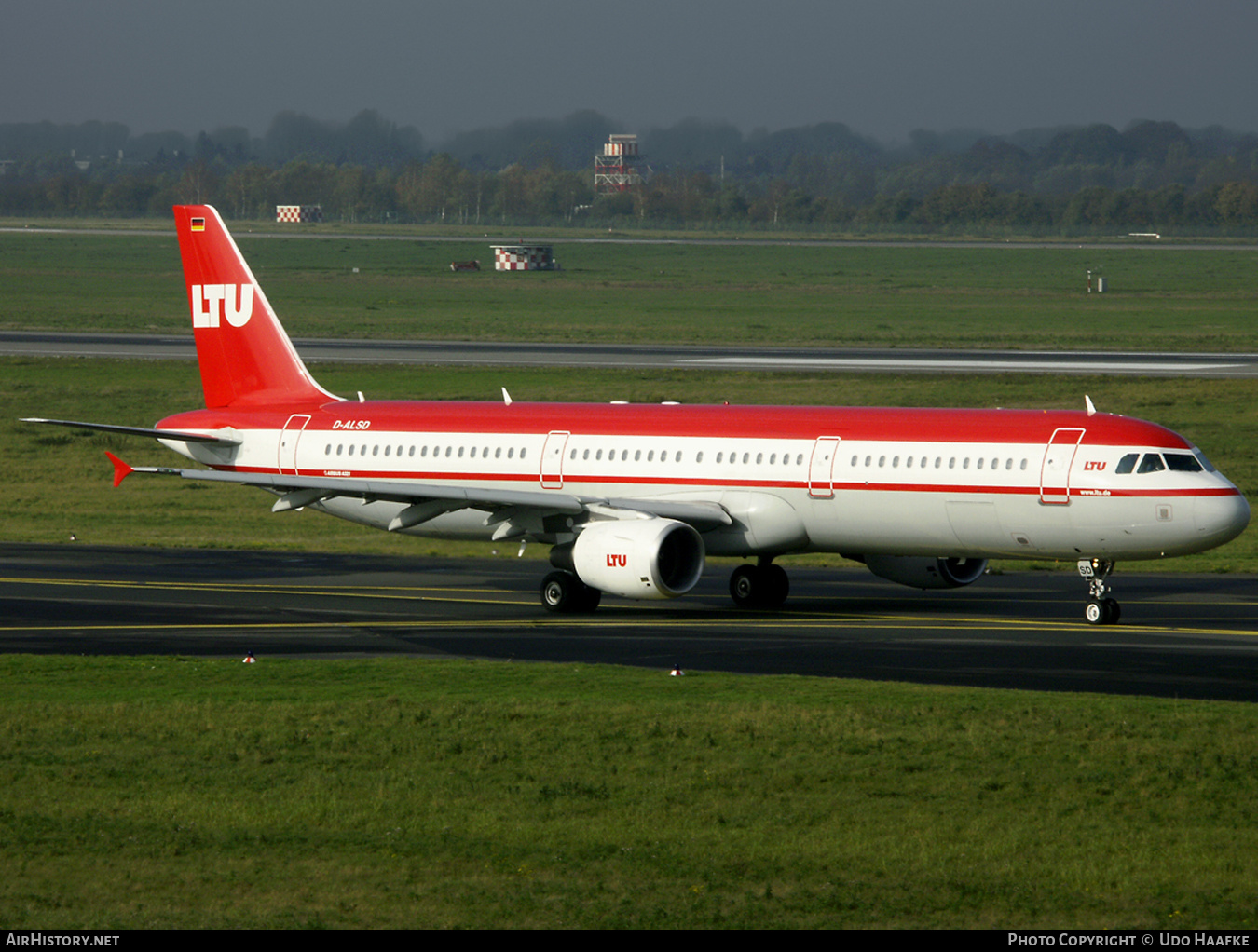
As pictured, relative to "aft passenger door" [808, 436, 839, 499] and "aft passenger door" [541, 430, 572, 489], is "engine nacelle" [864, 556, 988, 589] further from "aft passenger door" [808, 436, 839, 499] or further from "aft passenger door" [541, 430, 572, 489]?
"aft passenger door" [541, 430, 572, 489]

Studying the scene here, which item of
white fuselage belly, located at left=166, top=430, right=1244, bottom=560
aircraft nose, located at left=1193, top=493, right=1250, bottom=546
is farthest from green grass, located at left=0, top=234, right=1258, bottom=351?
aircraft nose, located at left=1193, top=493, right=1250, bottom=546

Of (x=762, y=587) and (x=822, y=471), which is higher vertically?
(x=822, y=471)

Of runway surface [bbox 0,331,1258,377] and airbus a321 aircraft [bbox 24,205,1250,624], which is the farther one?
runway surface [bbox 0,331,1258,377]

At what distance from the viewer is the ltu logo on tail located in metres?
46.7

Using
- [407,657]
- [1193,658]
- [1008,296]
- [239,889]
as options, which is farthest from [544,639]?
[1008,296]

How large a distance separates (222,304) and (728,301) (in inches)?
3942

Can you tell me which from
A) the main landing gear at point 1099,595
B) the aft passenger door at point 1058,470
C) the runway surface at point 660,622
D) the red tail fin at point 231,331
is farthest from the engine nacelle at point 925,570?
the red tail fin at point 231,331

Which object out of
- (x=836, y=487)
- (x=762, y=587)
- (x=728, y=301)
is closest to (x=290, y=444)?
(x=762, y=587)

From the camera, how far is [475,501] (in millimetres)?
38375

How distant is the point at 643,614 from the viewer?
126 feet

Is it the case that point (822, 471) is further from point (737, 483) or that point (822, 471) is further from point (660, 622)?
point (660, 622)

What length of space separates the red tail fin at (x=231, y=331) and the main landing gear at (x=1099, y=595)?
66.0 ft

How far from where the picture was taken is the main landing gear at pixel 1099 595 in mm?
35094

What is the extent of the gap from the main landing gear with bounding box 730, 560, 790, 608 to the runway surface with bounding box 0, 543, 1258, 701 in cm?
56
